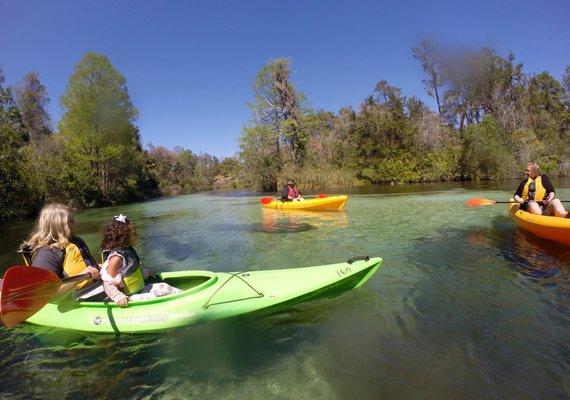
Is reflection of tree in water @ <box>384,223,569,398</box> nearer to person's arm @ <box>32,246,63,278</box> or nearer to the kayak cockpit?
the kayak cockpit

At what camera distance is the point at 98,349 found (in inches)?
156

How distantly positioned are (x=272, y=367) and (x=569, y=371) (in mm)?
2365

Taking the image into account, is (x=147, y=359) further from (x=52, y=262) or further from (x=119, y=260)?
(x=52, y=262)

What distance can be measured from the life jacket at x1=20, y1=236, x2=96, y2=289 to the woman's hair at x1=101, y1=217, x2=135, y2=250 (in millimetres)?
516

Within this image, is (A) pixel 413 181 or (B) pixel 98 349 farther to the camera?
(A) pixel 413 181

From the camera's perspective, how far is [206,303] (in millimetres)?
4055

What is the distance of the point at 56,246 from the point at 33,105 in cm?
4116

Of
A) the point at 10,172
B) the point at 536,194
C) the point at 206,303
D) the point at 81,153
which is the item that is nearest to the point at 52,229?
the point at 206,303

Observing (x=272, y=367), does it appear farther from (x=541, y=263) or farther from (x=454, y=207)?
(x=454, y=207)

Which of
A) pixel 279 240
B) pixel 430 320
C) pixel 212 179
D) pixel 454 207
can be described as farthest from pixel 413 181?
pixel 212 179

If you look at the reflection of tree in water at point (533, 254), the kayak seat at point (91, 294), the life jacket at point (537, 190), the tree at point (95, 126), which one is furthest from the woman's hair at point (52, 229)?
the tree at point (95, 126)

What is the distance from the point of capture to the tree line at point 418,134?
3020 cm

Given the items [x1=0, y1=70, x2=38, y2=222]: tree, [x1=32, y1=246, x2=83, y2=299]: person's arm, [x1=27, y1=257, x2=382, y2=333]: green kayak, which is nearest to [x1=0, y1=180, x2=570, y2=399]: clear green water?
[x1=27, y1=257, x2=382, y2=333]: green kayak

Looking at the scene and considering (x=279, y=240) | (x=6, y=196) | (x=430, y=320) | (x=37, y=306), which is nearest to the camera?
(x=37, y=306)
